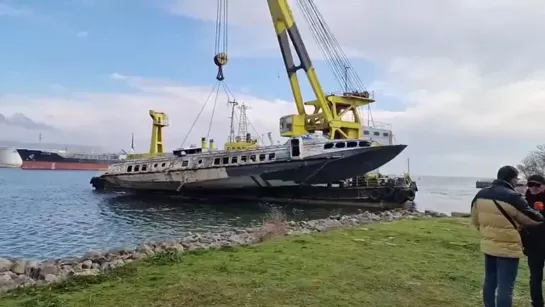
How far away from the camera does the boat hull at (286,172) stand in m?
29.3

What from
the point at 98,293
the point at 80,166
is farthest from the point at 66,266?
the point at 80,166

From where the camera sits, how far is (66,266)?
9.24m

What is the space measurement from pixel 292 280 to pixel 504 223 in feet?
9.84

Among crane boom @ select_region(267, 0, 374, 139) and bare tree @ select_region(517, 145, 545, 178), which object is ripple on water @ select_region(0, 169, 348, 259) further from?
bare tree @ select_region(517, 145, 545, 178)

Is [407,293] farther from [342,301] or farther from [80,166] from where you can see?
[80,166]

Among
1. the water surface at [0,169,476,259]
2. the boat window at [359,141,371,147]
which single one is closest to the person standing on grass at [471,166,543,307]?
the water surface at [0,169,476,259]

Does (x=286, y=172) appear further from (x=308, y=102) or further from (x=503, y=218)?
(x=503, y=218)

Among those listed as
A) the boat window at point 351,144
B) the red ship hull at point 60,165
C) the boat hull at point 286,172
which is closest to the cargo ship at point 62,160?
the red ship hull at point 60,165

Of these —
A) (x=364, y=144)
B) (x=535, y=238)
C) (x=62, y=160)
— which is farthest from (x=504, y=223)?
(x=62, y=160)

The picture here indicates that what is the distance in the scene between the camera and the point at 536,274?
479 cm

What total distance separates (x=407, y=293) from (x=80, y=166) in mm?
125058

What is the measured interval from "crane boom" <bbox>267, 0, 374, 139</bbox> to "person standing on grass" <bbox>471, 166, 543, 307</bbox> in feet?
93.7

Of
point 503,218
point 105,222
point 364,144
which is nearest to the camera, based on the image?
point 503,218

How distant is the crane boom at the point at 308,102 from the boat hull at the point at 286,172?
3.98 m
